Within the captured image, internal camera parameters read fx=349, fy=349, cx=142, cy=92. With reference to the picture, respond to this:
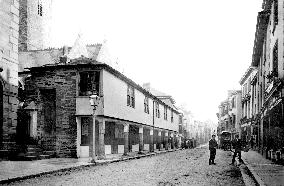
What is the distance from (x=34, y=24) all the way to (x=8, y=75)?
113 ft

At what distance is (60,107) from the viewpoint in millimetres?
22484

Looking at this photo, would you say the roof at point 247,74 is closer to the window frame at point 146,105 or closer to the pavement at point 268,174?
the window frame at point 146,105

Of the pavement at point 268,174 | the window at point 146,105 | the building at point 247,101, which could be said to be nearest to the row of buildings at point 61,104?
the window at point 146,105

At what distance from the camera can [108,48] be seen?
148 ft

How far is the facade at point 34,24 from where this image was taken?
156 feet

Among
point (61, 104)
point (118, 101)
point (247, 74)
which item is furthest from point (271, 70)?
Result: point (247, 74)

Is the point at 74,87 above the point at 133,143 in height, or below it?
above

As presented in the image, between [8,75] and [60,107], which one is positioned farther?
[60,107]

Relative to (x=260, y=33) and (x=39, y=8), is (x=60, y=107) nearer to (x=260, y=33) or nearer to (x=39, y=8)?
(x=260, y=33)

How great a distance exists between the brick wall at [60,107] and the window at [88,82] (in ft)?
1.53

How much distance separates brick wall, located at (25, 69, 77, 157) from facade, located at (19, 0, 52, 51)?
25170mm

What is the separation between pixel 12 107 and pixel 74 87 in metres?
5.89

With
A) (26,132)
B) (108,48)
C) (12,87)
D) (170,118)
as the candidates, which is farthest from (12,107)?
(170,118)

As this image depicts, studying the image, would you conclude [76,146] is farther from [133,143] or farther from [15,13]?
[133,143]
